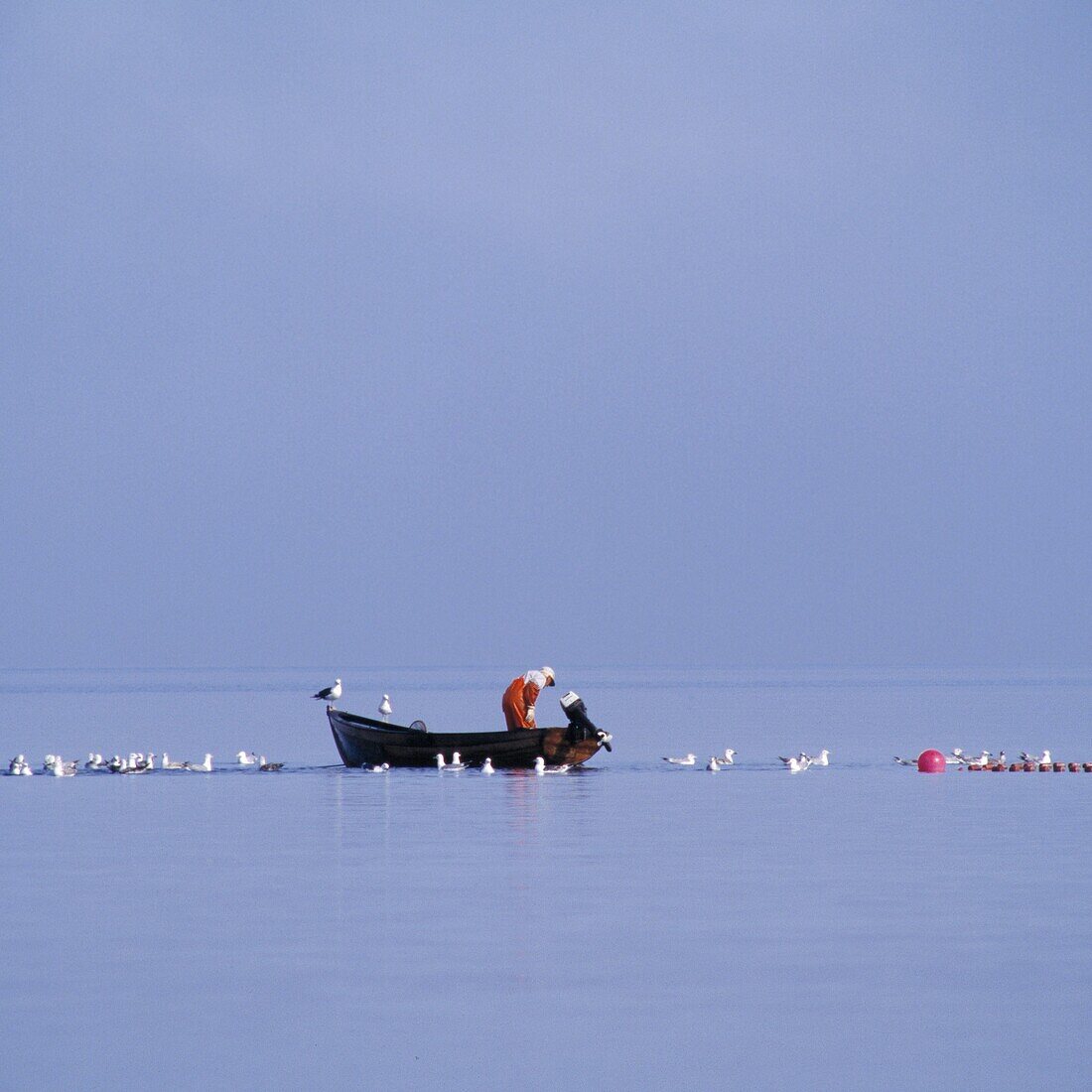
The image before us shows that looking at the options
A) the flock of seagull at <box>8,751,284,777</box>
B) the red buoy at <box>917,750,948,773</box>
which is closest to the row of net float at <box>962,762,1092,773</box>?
the red buoy at <box>917,750,948,773</box>

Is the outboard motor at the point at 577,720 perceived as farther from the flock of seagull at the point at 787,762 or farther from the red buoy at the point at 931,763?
the red buoy at the point at 931,763

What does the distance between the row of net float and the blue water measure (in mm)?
5264

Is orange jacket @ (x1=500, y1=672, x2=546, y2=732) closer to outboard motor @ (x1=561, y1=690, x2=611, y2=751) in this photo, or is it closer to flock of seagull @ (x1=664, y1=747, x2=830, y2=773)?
outboard motor @ (x1=561, y1=690, x2=611, y2=751)

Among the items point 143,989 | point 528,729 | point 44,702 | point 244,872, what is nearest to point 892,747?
point 528,729

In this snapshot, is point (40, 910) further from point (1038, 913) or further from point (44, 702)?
point (44, 702)

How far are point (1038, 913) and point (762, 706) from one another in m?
82.8

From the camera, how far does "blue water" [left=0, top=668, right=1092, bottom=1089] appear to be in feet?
44.3

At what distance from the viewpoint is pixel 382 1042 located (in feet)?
45.6

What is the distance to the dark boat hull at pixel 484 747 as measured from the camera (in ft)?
141

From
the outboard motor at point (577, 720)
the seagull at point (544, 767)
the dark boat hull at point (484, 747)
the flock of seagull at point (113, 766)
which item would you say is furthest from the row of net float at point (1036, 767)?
the flock of seagull at point (113, 766)

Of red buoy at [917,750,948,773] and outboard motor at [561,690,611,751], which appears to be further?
red buoy at [917,750,948,773]

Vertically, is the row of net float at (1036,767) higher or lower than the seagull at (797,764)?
lower

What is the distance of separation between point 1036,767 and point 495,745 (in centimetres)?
1345

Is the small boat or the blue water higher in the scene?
the small boat
